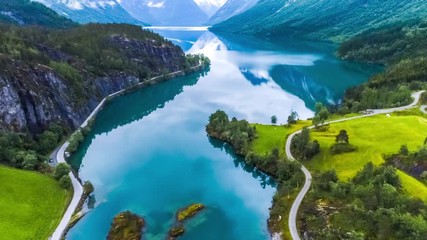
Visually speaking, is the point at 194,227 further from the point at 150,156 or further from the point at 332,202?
the point at 150,156

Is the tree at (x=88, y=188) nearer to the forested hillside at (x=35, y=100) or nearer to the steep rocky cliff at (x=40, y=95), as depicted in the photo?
the forested hillside at (x=35, y=100)

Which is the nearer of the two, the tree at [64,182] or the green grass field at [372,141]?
the green grass field at [372,141]

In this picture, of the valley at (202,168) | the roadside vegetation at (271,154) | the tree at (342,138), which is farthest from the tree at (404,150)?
the roadside vegetation at (271,154)

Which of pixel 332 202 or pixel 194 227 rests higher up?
pixel 332 202

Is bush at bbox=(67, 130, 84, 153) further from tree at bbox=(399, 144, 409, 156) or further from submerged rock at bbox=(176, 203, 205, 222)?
tree at bbox=(399, 144, 409, 156)

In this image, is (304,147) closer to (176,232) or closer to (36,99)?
(176,232)

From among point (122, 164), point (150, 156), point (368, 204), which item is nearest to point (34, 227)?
point (122, 164)
